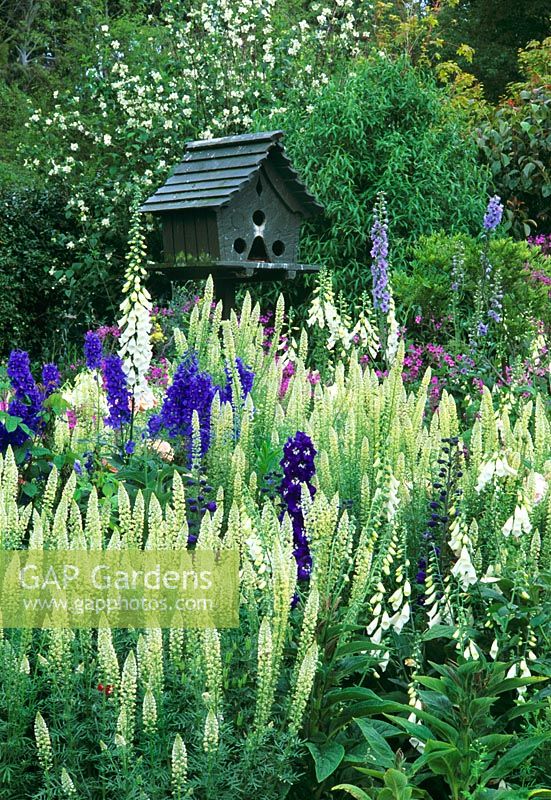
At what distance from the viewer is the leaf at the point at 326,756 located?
2.53 m

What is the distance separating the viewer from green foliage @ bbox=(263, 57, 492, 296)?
32.4 ft

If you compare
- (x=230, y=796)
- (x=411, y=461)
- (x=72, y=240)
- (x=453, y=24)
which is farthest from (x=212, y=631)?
(x=453, y=24)

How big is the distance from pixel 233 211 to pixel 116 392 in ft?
11.1

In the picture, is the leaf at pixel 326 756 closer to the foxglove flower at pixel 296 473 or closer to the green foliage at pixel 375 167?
the foxglove flower at pixel 296 473

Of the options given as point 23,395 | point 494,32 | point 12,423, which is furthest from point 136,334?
point 494,32

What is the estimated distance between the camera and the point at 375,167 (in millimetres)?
10164

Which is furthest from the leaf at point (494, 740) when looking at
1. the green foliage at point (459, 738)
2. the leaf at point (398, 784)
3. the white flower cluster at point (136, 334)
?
the white flower cluster at point (136, 334)

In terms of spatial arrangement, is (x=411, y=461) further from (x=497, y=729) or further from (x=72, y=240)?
(x=72, y=240)

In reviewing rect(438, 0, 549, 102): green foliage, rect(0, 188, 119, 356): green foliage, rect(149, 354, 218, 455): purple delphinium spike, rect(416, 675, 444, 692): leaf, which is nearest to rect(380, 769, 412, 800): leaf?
rect(416, 675, 444, 692): leaf

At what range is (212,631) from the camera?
2.40 metres

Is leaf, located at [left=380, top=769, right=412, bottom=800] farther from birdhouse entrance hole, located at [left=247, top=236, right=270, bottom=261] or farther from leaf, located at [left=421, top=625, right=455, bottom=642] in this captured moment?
birdhouse entrance hole, located at [left=247, top=236, right=270, bottom=261]

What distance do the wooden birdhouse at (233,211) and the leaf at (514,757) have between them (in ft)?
16.8

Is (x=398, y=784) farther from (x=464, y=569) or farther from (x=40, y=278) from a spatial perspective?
(x=40, y=278)

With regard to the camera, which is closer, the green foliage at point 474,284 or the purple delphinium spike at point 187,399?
the purple delphinium spike at point 187,399
